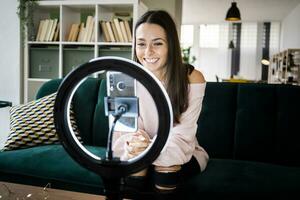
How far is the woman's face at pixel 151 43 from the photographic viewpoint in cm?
79

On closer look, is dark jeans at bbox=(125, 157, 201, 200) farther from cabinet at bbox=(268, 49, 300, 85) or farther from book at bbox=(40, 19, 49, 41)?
cabinet at bbox=(268, 49, 300, 85)

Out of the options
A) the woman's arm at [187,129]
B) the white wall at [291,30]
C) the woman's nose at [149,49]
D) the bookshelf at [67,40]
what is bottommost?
the woman's arm at [187,129]

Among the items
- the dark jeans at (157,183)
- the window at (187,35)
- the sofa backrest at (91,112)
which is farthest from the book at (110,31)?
the window at (187,35)

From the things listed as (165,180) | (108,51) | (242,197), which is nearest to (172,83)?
(165,180)

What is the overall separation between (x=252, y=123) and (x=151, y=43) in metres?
1.17

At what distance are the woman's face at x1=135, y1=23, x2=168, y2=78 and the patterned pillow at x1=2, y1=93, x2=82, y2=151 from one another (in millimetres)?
1103

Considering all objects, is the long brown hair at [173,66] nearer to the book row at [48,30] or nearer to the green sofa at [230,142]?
the green sofa at [230,142]

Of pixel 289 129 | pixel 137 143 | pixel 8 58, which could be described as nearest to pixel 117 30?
pixel 8 58

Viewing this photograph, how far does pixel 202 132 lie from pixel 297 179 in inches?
23.0

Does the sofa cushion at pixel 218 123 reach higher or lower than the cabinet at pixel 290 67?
lower

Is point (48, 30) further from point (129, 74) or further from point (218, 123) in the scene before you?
point (129, 74)

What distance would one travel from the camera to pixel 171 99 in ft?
3.55

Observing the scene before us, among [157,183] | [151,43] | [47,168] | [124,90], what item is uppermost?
[151,43]

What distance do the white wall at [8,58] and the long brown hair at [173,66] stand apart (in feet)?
7.87
